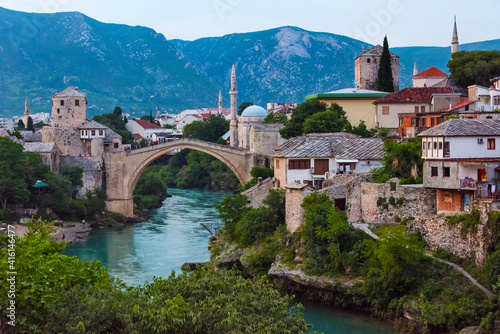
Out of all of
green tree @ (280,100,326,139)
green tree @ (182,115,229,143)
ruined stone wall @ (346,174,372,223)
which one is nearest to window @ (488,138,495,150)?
ruined stone wall @ (346,174,372,223)

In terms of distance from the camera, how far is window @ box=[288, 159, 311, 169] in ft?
131

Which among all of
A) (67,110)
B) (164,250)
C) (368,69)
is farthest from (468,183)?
(67,110)

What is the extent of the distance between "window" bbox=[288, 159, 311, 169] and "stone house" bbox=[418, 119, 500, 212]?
8575 millimetres

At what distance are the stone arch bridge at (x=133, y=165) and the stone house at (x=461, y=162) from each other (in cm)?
2932

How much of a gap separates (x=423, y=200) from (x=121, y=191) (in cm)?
3414

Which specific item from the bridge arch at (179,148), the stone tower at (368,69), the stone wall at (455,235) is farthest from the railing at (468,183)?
the bridge arch at (179,148)

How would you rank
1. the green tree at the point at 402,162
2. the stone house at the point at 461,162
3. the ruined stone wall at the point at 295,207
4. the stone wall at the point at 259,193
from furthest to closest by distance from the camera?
the stone wall at the point at 259,193, the green tree at the point at 402,162, the ruined stone wall at the point at 295,207, the stone house at the point at 461,162

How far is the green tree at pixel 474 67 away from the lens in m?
50.3

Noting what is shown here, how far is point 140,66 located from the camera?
630ft

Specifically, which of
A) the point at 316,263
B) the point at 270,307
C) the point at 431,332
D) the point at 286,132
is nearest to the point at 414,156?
the point at 316,263

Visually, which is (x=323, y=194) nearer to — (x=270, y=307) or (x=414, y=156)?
(x=414, y=156)

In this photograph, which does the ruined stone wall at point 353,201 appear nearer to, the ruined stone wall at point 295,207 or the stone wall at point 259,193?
the ruined stone wall at point 295,207

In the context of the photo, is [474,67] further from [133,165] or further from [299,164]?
[133,165]

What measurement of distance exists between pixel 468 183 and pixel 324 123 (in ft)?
60.3
